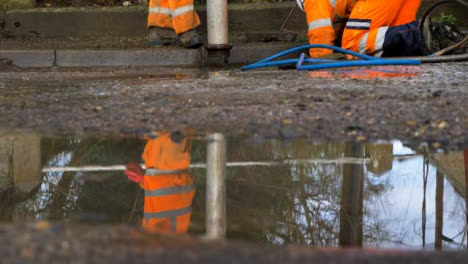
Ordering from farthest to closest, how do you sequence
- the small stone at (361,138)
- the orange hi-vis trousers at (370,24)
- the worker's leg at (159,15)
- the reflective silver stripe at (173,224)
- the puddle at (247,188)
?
the worker's leg at (159,15) < the orange hi-vis trousers at (370,24) < the small stone at (361,138) < the puddle at (247,188) < the reflective silver stripe at (173,224)

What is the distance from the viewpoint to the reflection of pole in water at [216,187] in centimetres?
193

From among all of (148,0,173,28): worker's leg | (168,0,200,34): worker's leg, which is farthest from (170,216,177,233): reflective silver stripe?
(148,0,173,28): worker's leg

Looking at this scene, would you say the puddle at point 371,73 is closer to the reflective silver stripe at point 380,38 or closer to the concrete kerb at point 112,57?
the reflective silver stripe at point 380,38

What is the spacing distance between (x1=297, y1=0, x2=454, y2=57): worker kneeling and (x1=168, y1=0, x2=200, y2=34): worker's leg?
1120mm

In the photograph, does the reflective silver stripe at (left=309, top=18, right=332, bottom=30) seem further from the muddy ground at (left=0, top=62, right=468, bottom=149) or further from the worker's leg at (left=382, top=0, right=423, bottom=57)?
the muddy ground at (left=0, top=62, right=468, bottom=149)

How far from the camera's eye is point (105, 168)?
2602 millimetres

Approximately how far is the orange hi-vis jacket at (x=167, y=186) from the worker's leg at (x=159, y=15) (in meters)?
3.86

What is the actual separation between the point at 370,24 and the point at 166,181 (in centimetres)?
393

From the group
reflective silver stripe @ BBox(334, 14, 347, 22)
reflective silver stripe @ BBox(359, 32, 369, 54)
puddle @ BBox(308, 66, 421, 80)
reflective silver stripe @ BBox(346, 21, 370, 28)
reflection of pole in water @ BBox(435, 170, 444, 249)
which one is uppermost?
reflective silver stripe @ BBox(334, 14, 347, 22)

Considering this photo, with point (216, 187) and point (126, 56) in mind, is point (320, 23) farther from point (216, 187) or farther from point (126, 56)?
point (216, 187)

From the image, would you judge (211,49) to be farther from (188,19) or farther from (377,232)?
(377,232)

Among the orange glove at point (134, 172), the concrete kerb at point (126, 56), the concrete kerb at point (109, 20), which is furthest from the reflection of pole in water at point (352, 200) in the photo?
the concrete kerb at point (109, 20)

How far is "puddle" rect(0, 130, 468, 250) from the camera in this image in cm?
200

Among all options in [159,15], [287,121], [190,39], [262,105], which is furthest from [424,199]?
[159,15]
